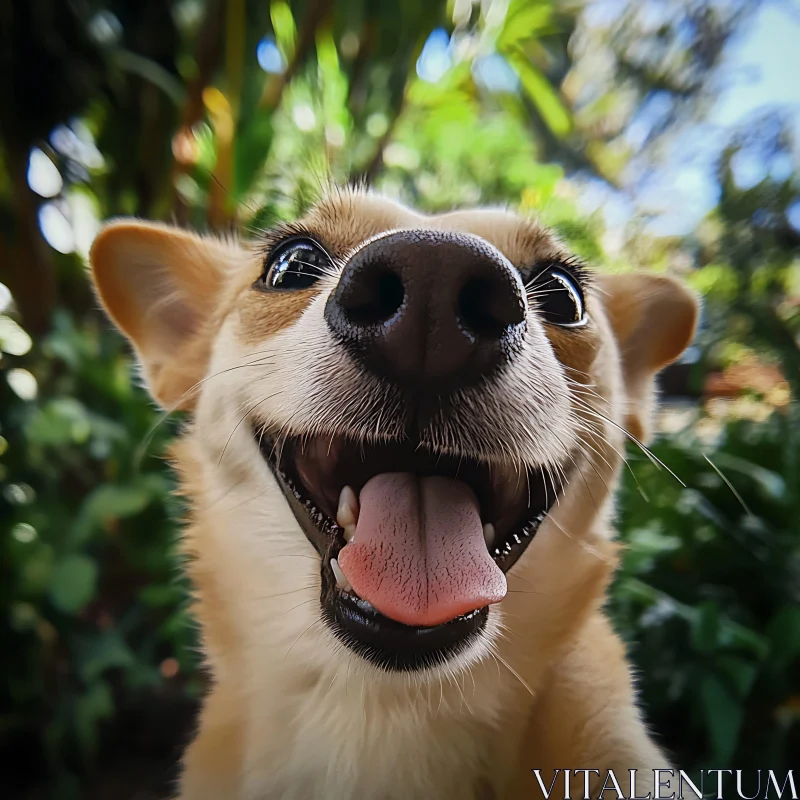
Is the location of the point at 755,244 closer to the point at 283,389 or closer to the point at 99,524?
the point at 283,389

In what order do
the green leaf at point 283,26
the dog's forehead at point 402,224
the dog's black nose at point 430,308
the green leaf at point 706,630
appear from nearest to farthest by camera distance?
the dog's black nose at point 430,308
the dog's forehead at point 402,224
the green leaf at point 706,630
the green leaf at point 283,26

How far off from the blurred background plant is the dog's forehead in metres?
0.11

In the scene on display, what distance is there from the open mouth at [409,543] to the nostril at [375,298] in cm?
12

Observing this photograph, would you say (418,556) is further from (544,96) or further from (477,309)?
(544,96)

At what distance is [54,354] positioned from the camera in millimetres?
1159

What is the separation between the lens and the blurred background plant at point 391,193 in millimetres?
910

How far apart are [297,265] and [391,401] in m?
0.25

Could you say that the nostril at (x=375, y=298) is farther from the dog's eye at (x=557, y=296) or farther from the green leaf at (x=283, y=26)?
the green leaf at (x=283, y=26)

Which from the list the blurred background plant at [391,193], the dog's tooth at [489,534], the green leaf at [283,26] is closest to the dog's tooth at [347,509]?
the dog's tooth at [489,534]

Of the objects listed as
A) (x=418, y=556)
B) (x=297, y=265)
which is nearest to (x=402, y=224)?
(x=297, y=265)

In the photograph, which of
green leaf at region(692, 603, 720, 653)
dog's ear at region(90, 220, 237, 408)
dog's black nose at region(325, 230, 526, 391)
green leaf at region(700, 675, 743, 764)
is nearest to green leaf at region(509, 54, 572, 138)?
dog's ear at region(90, 220, 237, 408)

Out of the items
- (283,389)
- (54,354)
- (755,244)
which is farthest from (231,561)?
(755,244)

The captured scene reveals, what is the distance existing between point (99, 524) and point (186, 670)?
1.01 ft

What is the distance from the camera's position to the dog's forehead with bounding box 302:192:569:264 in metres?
0.65
